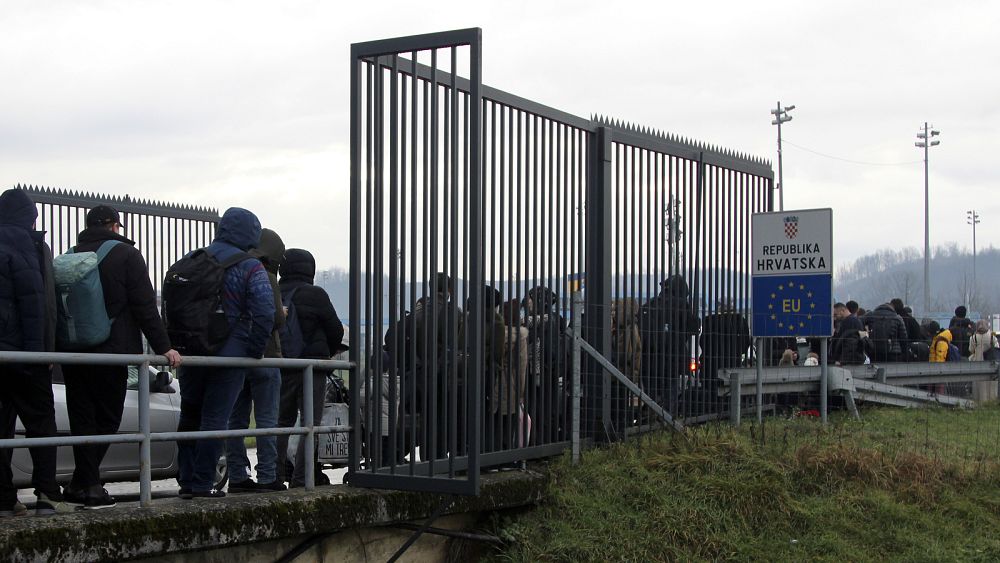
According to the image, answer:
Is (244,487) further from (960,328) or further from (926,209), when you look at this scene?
(926,209)

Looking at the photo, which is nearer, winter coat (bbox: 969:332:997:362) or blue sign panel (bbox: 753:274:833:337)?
blue sign panel (bbox: 753:274:833:337)

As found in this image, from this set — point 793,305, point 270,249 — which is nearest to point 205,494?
point 270,249

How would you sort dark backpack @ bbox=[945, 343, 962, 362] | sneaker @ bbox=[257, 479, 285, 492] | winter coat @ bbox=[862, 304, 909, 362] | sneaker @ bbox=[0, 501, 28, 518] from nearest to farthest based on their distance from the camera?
sneaker @ bbox=[0, 501, 28, 518] → sneaker @ bbox=[257, 479, 285, 492] → winter coat @ bbox=[862, 304, 909, 362] → dark backpack @ bbox=[945, 343, 962, 362]

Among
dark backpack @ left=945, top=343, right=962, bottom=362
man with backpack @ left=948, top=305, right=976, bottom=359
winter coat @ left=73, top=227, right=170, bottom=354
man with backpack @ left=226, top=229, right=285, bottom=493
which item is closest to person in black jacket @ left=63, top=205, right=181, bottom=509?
winter coat @ left=73, top=227, right=170, bottom=354

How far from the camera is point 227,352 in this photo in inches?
298

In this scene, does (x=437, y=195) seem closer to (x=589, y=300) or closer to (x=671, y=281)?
(x=589, y=300)

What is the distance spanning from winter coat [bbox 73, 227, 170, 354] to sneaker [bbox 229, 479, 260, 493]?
4.03 feet

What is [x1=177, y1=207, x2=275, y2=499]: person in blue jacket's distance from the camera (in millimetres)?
7531

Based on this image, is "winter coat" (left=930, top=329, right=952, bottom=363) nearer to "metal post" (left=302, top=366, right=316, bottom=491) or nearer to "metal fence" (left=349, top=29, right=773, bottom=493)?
"metal fence" (left=349, top=29, right=773, bottom=493)

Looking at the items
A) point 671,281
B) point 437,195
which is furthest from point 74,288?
point 671,281

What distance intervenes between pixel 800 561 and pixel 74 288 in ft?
15.4

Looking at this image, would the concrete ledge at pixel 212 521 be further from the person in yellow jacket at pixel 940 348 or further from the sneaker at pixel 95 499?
the person in yellow jacket at pixel 940 348

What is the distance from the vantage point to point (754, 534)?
829 centimetres

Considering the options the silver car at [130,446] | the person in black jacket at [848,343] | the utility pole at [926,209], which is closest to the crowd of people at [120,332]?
the silver car at [130,446]
